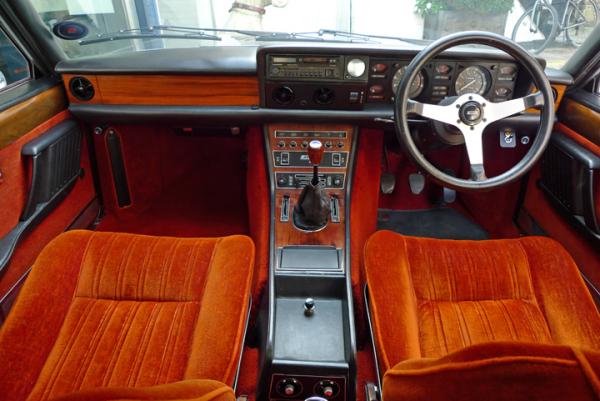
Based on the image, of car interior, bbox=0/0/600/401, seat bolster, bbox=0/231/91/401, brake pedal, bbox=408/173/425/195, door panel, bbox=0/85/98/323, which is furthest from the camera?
brake pedal, bbox=408/173/425/195

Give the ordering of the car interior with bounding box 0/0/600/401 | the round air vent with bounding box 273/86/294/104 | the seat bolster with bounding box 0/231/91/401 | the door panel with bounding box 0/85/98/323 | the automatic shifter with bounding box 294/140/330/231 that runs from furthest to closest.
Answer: the round air vent with bounding box 273/86/294/104 → the automatic shifter with bounding box 294/140/330/231 → the door panel with bounding box 0/85/98/323 → the car interior with bounding box 0/0/600/401 → the seat bolster with bounding box 0/231/91/401

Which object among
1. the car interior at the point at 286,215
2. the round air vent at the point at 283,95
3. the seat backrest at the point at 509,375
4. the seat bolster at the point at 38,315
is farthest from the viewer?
the round air vent at the point at 283,95

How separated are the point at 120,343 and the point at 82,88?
3.55 feet

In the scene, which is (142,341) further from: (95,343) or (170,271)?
(170,271)

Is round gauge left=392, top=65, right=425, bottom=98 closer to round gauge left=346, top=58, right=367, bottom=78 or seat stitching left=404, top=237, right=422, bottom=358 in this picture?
round gauge left=346, top=58, right=367, bottom=78

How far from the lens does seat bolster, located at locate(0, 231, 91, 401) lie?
107 centimetres

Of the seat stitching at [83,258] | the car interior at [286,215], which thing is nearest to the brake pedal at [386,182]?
the car interior at [286,215]

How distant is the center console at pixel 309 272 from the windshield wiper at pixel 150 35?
50 cm

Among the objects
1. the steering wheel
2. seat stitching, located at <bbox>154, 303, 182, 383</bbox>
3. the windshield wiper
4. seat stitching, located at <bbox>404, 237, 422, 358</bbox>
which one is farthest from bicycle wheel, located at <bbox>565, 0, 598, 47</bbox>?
seat stitching, located at <bbox>154, 303, 182, 383</bbox>

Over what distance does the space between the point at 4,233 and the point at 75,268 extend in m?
0.30

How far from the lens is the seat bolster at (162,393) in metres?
0.58

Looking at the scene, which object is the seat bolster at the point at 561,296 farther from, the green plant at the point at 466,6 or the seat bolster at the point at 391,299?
the green plant at the point at 466,6

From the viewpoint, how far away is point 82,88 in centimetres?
178

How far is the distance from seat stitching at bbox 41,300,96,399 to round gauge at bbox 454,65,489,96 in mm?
1453
